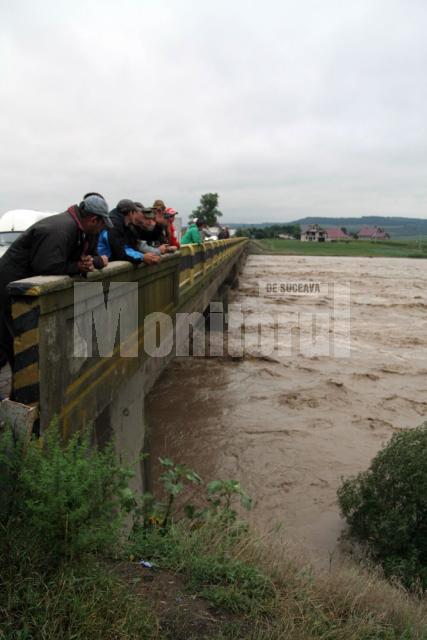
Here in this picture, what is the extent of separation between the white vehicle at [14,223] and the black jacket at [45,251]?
6.92 meters

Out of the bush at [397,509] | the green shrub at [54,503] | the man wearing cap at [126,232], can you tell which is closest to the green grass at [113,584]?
the green shrub at [54,503]

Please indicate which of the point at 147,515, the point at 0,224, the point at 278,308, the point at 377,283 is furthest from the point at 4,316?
the point at 377,283

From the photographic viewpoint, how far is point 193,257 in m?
10.2

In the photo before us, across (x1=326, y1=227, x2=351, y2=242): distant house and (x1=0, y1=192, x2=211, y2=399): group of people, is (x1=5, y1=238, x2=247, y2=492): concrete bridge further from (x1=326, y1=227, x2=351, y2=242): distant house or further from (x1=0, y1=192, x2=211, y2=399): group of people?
(x1=326, y1=227, x2=351, y2=242): distant house

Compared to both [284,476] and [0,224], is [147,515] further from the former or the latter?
[0,224]

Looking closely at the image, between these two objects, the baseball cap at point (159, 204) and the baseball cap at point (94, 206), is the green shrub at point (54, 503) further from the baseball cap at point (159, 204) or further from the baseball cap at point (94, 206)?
the baseball cap at point (159, 204)

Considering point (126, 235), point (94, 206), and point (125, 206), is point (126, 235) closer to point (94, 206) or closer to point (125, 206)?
point (125, 206)

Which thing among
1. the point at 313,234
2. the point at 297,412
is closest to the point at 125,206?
the point at 297,412

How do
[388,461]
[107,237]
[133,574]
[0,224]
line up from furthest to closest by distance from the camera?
[0,224]
[107,237]
[388,461]
[133,574]

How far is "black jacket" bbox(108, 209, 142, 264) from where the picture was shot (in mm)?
5227

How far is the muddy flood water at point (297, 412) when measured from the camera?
20.3 feet

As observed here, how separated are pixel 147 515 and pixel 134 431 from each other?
163 cm

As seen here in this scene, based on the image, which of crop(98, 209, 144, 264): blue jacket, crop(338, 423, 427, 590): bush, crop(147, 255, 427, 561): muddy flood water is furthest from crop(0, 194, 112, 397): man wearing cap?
crop(338, 423, 427, 590): bush

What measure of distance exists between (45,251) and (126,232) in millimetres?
2096
